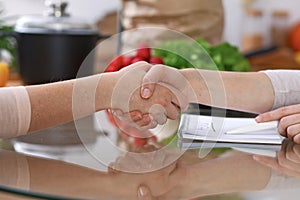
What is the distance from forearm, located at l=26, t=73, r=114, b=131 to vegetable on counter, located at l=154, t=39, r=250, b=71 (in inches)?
17.1

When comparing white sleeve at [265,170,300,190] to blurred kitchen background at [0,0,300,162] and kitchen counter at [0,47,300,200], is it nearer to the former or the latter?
kitchen counter at [0,47,300,200]

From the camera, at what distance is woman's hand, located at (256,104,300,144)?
868 mm

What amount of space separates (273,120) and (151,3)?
813 mm

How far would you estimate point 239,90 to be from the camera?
0.93 m

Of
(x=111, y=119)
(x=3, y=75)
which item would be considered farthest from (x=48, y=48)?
(x=111, y=119)

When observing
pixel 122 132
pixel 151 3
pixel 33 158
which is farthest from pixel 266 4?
pixel 33 158

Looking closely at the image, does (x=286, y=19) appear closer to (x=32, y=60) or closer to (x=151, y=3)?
(x=151, y=3)

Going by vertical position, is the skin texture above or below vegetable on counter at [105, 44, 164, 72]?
above

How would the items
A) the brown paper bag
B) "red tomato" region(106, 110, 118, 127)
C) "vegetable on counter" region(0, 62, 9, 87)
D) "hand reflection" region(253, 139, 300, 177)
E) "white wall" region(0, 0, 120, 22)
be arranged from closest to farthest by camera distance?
Result: "hand reflection" region(253, 139, 300, 177) < "red tomato" region(106, 110, 118, 127) < "vegetable on counter" region(0, 62, 9, 87) < the brown paper bag < "white wall" region(0, 0, 120, 22)

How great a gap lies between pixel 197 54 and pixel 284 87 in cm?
34

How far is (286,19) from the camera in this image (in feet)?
11.0

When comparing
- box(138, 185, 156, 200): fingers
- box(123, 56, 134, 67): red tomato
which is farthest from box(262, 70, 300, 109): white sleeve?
box(123, 56, 134, 67): red tomato

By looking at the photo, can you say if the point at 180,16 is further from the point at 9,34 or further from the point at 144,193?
the point at 144,193

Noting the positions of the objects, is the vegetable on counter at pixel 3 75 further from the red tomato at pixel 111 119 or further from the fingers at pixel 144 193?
the fingers at pixel 144 193
